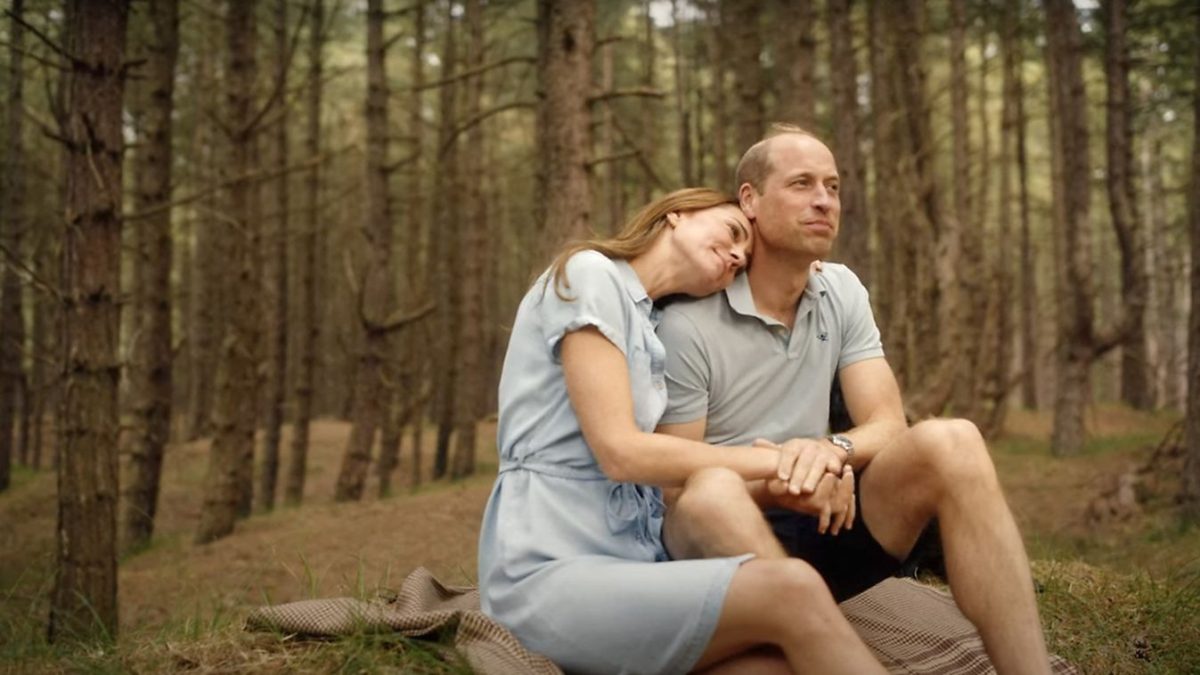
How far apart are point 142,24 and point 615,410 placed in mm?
12156

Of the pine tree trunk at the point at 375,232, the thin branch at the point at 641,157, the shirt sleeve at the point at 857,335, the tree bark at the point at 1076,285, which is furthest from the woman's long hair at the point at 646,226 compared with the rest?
the tree bark at the point at 1076,285

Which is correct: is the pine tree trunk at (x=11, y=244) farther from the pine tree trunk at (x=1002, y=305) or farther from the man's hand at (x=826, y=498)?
the pine tree trunk at (x=1002, y=305)

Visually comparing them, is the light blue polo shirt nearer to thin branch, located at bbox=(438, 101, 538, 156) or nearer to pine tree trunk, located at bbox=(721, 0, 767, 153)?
thin branch, located at bbox=(438, 101, 538, 156)

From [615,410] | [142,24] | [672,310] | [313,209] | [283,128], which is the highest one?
[142,24]

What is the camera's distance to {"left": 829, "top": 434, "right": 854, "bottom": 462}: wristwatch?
3727 millimetres

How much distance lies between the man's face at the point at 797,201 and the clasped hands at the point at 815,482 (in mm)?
777

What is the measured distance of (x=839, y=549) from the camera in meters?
3.98

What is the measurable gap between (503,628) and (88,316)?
3.84m

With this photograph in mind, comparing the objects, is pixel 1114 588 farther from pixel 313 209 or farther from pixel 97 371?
pixel 313 209

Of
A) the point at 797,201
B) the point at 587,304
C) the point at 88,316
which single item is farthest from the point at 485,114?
the point at 587,304

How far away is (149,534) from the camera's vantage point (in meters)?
11.5

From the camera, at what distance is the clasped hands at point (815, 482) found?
3.45 metres

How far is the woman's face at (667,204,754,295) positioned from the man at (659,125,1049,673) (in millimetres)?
142

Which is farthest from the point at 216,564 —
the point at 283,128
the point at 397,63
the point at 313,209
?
the point at 397,63
